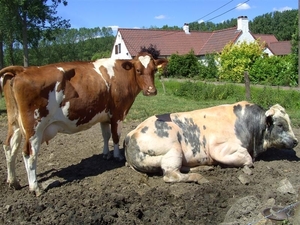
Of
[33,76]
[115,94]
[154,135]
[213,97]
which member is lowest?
[213,97]

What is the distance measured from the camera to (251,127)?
671 cm

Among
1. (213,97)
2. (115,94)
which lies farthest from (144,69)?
(213,97)

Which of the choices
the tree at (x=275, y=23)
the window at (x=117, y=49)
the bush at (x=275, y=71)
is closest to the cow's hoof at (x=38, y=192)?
the bush at (x=275, y=71)

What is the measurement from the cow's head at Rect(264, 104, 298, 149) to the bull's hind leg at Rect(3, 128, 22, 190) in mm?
3845

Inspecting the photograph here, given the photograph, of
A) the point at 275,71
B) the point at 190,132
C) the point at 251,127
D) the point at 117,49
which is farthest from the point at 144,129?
the point at 117,49

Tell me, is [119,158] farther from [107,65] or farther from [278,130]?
[278,130]

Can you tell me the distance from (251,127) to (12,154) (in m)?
3.69

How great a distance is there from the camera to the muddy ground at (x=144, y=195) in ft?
15.1

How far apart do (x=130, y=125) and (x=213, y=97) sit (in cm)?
1045

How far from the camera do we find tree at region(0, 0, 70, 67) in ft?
117

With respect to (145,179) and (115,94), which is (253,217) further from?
(115,94)

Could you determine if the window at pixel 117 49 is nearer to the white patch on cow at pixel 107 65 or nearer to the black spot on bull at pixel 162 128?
the white patch on cow at pixel 107 65

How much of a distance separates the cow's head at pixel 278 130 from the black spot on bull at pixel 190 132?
Answer: 117 centimetres

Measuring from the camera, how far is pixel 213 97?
20.3 meters
